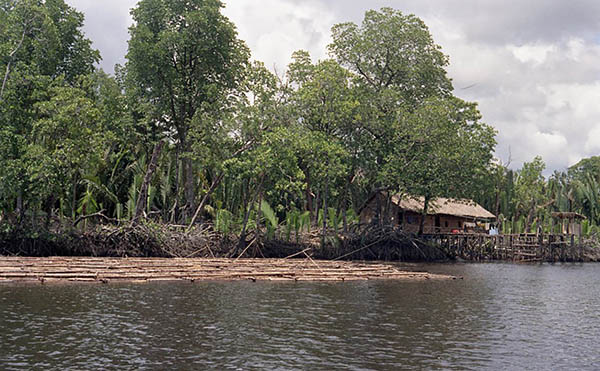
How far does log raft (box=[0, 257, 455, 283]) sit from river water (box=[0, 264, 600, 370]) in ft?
4.45

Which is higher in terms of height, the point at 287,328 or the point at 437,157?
the point at 437,157

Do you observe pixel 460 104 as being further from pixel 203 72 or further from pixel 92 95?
pixel 92 95

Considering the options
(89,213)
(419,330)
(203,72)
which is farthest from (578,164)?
(419,330)

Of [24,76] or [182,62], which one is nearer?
[24,76]

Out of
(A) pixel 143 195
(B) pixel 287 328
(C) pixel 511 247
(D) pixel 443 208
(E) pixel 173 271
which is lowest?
(B) pixel 287 328


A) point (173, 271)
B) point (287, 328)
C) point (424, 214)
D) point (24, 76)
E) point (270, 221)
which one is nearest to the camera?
point (287, 328)

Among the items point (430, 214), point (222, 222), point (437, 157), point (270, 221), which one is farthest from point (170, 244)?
point (430, 214)

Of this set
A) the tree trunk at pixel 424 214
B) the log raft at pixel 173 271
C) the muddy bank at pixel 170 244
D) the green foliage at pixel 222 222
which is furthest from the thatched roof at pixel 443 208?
the log raft at pixel 173 271

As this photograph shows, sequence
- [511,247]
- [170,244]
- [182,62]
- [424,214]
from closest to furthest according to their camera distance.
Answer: [170,244] < [182,62] < [424,214] < [511,247]

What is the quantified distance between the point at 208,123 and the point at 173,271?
15195 millimetres

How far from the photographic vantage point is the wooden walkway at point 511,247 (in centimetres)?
6341

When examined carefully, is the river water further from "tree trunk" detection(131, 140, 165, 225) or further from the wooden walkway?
the wooden walkway

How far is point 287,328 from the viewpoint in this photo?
1955 centimetres

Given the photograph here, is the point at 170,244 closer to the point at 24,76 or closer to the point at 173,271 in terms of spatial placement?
the point at 173,271
